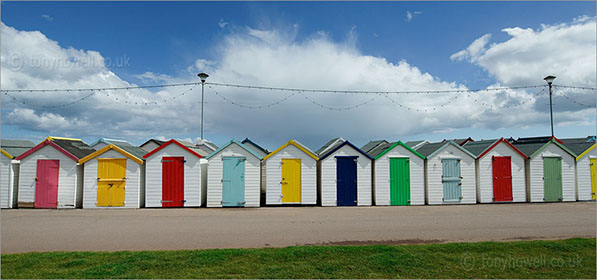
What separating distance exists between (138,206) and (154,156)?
2.30 metres

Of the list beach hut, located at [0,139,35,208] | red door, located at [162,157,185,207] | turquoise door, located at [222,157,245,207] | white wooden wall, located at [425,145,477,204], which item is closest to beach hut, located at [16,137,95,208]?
beach hut, located at [0,139,35,208]

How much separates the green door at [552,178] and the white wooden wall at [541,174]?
19 centimetres

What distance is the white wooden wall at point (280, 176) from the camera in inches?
645

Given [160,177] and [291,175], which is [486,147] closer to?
[291,175]

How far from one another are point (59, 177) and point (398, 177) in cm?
1543

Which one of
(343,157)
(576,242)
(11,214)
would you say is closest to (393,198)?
(343,157)

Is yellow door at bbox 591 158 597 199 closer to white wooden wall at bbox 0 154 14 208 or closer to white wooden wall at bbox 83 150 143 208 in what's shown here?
white wooden wall at bbox 83 150 143 208

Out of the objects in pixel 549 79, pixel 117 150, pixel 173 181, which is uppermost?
pixel 549 79

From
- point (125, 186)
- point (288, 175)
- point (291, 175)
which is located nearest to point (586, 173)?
point (291, 175)

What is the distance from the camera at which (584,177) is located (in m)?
18.5

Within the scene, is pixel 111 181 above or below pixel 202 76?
below

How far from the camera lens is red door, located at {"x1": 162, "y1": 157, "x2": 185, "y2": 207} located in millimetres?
15922

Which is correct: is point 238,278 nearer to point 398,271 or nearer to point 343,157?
point 398,271

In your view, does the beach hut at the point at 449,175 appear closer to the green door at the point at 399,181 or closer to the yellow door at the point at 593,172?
the green door at the point at 399,181
